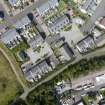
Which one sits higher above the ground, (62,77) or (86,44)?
(86,44)

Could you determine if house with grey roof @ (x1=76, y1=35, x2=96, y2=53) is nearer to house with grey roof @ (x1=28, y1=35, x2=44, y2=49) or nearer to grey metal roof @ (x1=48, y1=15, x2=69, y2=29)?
grey metal roof @ (x1=48, y1=15, x2=69, y2=29)

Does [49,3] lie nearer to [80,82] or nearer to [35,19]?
[35,19]

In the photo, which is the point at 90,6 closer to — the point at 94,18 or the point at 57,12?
the point at 94,18

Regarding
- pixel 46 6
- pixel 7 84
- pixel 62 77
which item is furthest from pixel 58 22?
pixel 7 84

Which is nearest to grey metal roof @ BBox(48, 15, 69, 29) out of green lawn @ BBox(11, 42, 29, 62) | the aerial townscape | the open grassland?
the aerial townscape

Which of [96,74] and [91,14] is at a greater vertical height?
[91,14]

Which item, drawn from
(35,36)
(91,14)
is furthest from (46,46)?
(91,14)
